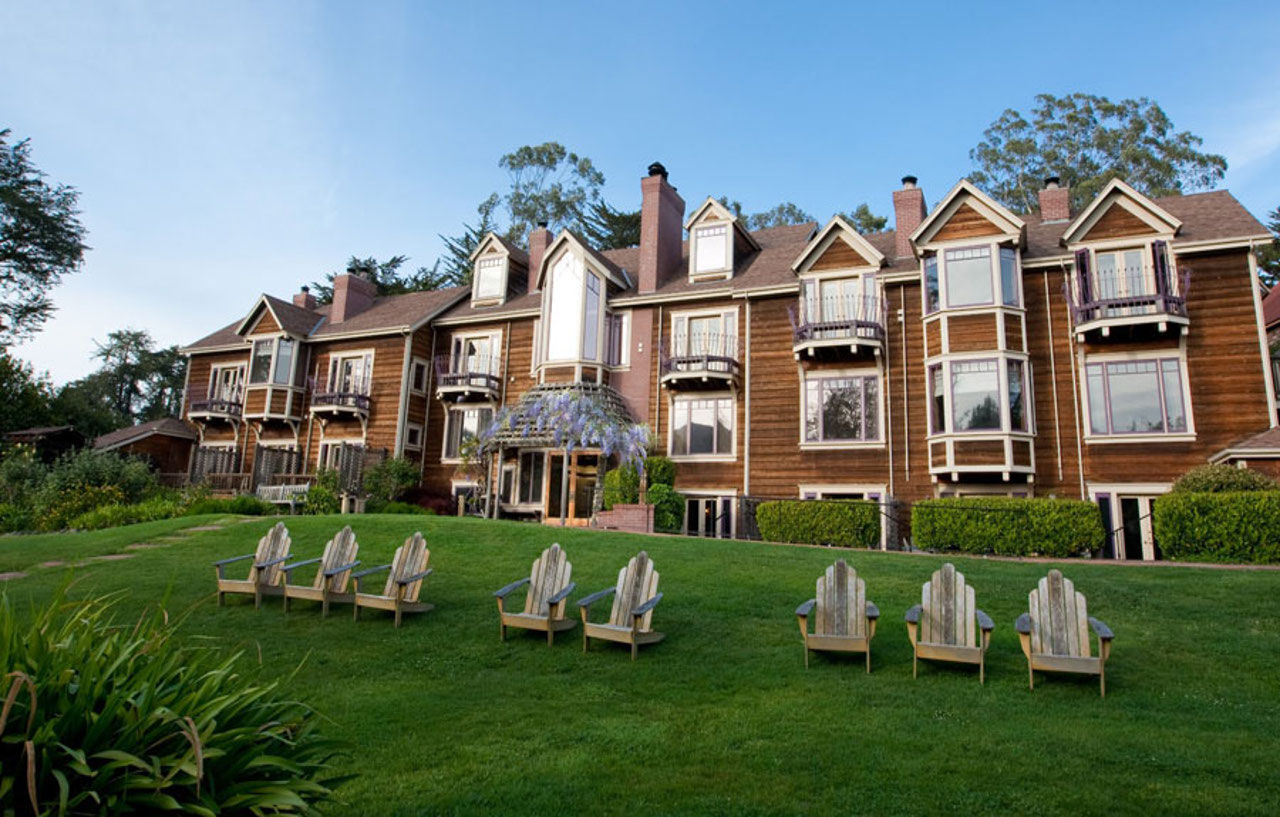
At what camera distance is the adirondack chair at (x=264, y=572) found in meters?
10.7

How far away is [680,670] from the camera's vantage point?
786 centimetres

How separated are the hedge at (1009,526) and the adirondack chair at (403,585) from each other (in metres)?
11.9

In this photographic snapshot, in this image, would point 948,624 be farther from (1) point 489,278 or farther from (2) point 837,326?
(1) point 489,278

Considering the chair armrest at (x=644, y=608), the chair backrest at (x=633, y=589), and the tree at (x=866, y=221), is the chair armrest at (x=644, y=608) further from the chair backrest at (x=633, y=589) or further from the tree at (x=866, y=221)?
the tree at (x=866, y=221)

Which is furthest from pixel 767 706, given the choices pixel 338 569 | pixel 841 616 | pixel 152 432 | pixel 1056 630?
pixel 152 432

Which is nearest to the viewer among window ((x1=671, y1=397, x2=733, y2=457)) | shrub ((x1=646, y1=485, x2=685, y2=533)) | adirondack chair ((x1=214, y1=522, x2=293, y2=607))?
adirondack chair ((x1=214, y1=522, x2=293, y2=607))

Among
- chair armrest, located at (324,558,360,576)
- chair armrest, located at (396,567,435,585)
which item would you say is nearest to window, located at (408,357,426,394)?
chair armrest, located at (324,558,360,576)

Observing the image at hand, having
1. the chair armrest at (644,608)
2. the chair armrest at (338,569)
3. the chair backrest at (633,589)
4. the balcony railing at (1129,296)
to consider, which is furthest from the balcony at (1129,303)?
the chair armrest at (338,569)

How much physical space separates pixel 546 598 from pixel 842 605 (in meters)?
3.43

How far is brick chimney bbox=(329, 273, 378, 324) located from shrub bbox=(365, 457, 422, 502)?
9.16m

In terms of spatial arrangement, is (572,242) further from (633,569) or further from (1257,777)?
(1257,777)

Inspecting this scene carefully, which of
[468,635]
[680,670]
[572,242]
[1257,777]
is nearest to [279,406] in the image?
[572,242]

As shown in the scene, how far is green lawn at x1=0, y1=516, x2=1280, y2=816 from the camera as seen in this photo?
16.4 feet

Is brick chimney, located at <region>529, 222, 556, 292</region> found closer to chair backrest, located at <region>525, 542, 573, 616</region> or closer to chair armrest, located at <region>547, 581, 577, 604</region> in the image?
chair backrest, located at <region>525, 542, 573, 616</region>
